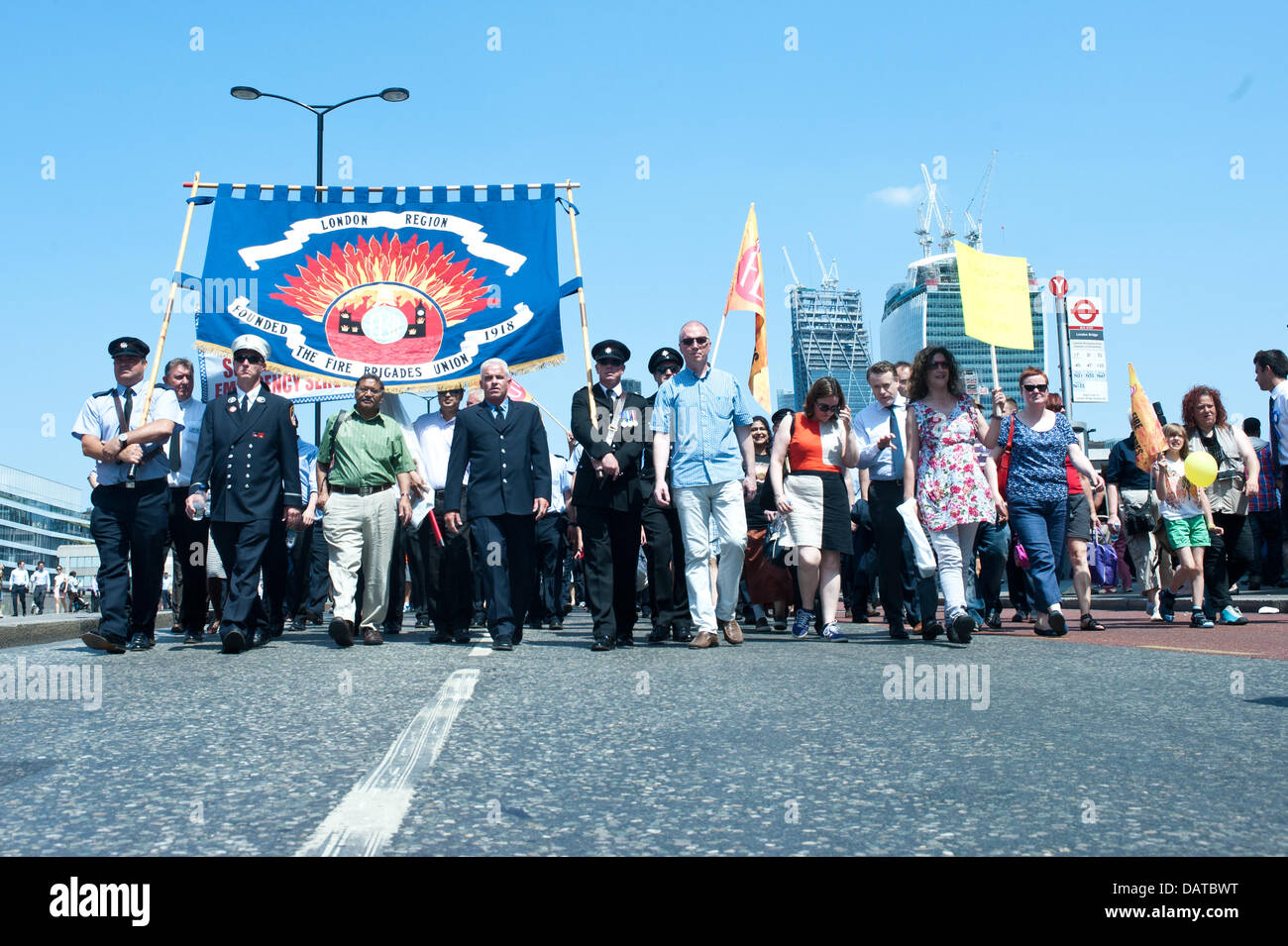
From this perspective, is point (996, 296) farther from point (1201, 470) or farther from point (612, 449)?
point (612, 449)

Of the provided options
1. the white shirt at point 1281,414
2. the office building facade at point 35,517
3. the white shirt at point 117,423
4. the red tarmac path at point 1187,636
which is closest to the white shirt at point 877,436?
the red tarmac path at point 1187,636

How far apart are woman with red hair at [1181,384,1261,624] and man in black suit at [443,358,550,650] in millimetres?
5815

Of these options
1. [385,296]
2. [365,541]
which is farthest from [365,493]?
[385,296]

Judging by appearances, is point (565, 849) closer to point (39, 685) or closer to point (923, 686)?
point (923, 686)

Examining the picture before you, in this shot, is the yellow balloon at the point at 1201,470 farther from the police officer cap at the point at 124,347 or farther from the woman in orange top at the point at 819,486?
the police officer cap at the point at 124,347

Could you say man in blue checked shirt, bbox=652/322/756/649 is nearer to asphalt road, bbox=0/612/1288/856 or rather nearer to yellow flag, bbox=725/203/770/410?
asphalt road, bbox=0/612/1288/856

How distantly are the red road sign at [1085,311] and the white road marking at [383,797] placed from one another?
31075 millimetres

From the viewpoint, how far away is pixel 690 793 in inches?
126

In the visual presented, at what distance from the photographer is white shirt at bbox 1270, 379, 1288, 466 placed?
374 inches

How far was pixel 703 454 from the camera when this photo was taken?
27.9ft

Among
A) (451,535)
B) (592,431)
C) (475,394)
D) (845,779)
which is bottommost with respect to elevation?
(845,779)

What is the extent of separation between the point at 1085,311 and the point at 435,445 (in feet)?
87.7

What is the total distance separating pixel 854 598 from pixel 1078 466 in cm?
272

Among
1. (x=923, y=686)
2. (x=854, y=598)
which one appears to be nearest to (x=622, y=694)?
(x=923, y=686)
